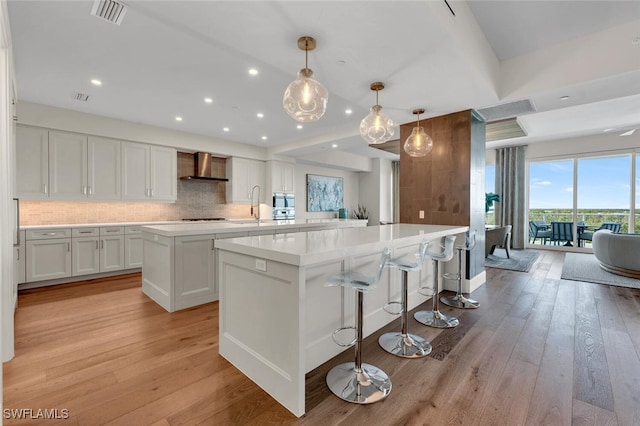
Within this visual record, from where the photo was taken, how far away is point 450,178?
400cm

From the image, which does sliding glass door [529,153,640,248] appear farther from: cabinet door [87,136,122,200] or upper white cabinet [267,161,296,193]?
cabinet door [87,136,122,200]

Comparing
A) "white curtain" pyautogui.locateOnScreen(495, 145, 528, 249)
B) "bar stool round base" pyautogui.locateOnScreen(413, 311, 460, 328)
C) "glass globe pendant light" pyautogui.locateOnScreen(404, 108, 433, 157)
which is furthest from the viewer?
"white curtain" pyautogui.locateOnScreen(495, 145, 528, 249)

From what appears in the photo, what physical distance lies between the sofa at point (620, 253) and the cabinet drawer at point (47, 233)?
352 inches

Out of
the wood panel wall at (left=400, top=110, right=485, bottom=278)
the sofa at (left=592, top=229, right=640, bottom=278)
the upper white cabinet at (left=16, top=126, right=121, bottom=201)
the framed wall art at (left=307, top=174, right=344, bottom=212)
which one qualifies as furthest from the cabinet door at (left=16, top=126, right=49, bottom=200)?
the sofa at (left=592, top=229, right=640, bottom=278)

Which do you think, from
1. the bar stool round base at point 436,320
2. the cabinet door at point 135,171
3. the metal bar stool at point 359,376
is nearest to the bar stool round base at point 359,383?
the metal bar stool at point 359,376

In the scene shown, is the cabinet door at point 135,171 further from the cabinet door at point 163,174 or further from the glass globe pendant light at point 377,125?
the glass globe pendant light at point 377,125

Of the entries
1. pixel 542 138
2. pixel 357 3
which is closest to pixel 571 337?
pixel 357 3

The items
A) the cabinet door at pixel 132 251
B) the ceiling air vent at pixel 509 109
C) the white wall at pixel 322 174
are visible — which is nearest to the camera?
the ceiling air vent at pixel 509 109

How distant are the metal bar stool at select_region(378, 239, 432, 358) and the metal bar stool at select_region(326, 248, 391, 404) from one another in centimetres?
38

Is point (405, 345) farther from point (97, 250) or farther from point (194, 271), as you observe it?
point (97, 250)

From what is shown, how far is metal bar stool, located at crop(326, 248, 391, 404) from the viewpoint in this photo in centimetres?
177

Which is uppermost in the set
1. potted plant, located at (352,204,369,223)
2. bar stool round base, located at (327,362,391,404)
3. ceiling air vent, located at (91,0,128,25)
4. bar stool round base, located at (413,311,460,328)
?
ceiling air vent, located at (91,0,128,25)

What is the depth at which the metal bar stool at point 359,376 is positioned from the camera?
1774mm
